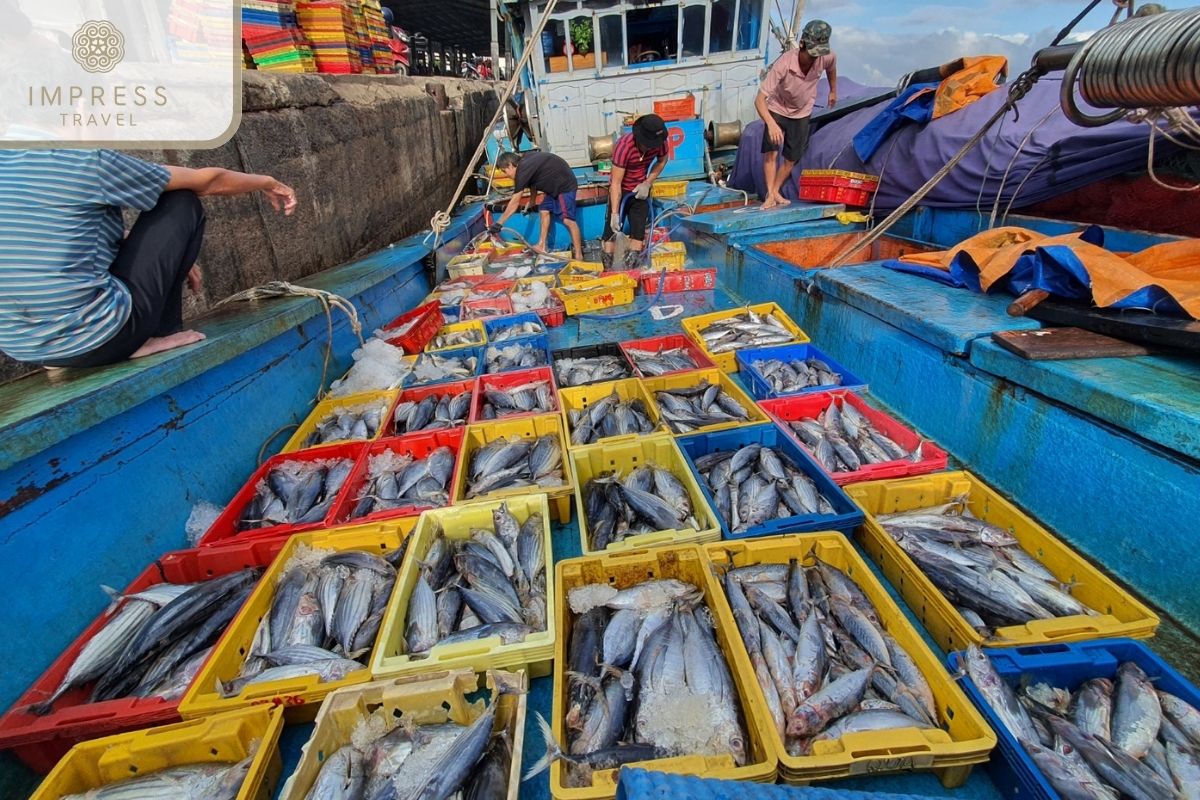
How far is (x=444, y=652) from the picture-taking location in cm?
188

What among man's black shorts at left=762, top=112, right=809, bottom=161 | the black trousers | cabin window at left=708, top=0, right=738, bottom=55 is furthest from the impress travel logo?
cabin window at left=708, top=0, right=738, bottom=55

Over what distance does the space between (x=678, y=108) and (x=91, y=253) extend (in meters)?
12.2

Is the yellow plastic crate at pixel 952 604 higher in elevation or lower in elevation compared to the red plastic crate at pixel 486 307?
lower

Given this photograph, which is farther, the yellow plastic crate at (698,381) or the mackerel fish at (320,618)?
the yellow plastic crate at (698,381)

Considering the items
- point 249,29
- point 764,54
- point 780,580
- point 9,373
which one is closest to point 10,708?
point 9,373

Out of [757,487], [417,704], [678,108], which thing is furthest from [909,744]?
[678,108]

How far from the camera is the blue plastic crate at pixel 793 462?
234 cm

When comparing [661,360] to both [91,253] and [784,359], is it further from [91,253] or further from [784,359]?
[91,253]

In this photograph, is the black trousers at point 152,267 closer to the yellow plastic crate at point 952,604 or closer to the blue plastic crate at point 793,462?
the blue plastic crate at point 793,462

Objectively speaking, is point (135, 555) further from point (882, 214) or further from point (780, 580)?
point (882, 214)

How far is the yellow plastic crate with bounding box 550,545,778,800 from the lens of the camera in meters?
1.42

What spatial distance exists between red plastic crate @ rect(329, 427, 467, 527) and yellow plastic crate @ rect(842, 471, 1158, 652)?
6.68ft

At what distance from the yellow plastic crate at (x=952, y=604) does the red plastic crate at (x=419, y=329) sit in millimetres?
3831

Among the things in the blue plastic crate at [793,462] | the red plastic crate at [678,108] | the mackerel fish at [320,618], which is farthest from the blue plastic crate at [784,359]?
the red plastic crate at [678,108]
